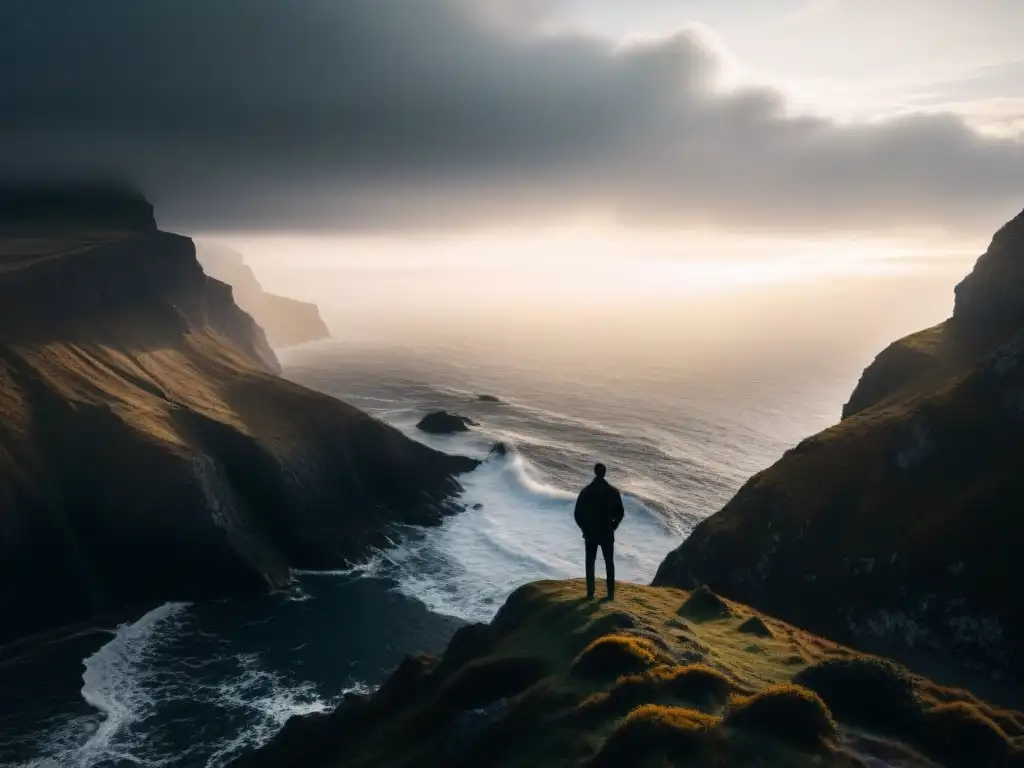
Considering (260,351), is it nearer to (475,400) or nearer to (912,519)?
(475,400)

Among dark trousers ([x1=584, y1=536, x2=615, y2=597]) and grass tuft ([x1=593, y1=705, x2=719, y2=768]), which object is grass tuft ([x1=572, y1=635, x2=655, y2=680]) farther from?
grass tuft ([x1=593, y1=705, x2=719, y2=768])

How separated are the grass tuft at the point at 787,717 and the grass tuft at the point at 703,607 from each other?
12.3 m

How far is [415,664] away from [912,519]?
41515 mm

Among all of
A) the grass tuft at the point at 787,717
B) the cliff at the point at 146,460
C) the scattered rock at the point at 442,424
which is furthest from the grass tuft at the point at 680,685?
the scattered rock at the point at 442,424

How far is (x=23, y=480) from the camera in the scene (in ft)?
186

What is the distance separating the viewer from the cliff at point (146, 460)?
2240 inches

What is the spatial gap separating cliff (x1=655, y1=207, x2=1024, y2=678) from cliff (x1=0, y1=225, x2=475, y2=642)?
42720 mm

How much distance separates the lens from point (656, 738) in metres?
13.2

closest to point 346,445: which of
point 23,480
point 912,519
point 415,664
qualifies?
point 23,480

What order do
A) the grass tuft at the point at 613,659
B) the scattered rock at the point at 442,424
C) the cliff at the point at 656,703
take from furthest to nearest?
the scattered rock at the point at 442,424, the grass tuft at the point at 613,659, the cliff at the point at 656,703

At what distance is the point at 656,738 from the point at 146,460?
214 ft

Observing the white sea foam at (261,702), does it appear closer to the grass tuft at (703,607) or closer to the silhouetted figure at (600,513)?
the grass tuft at (703,607)

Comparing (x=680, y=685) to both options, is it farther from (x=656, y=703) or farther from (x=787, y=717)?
(x=787, y=717)

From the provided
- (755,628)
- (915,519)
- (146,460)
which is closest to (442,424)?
(146,460)
